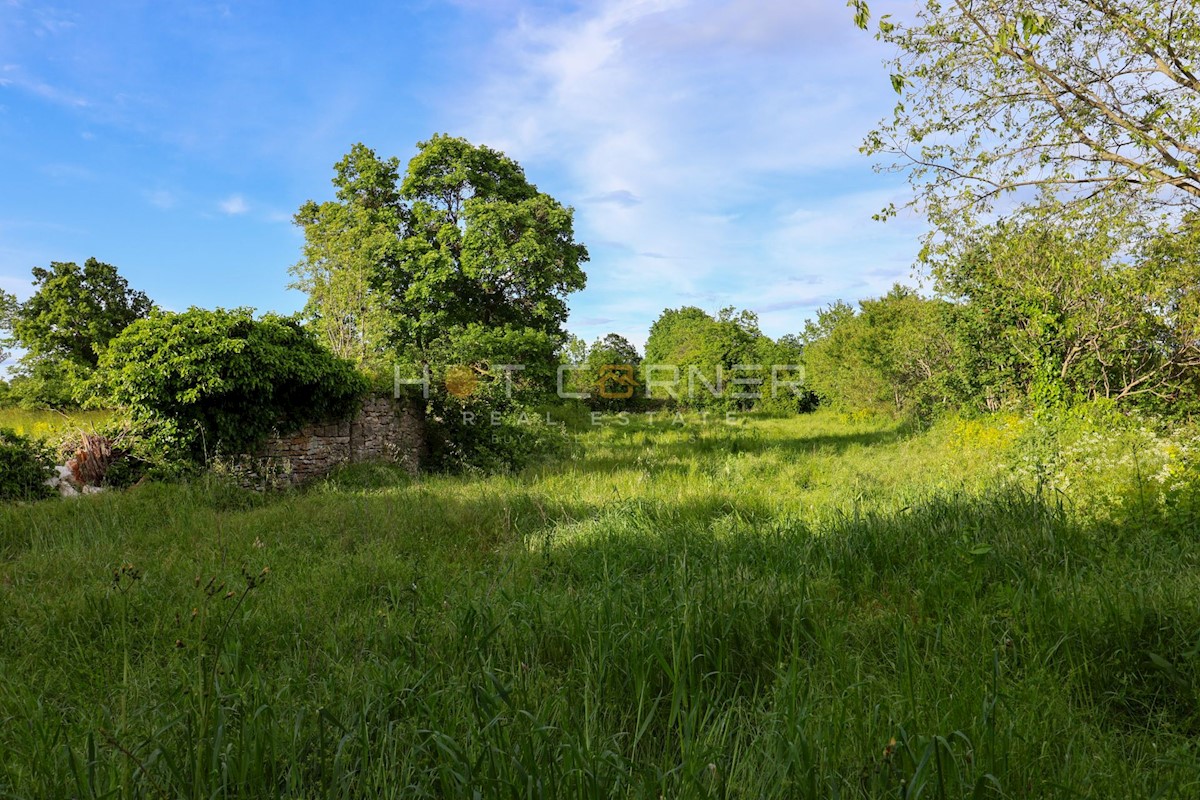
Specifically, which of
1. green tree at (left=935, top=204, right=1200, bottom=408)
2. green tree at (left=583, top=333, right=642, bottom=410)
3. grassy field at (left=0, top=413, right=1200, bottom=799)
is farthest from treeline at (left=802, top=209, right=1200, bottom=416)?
green tree at (left=583, top=333, right=642, bottom=410)

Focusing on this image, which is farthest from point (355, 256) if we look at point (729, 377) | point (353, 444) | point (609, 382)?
point (729, 377)

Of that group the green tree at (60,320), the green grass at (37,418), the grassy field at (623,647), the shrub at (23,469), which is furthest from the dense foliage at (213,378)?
the green tree at (60,320)

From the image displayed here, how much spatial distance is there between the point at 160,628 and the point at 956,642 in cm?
437

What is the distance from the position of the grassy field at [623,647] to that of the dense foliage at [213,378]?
210cm

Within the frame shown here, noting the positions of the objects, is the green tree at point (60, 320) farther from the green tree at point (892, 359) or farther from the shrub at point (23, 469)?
the green tree at point (892, 359)

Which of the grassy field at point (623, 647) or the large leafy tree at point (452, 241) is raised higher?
the large leafy tree at point (452, 241)

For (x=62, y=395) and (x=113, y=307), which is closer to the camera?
(x=62, y=395)

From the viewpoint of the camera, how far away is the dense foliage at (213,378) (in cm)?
821

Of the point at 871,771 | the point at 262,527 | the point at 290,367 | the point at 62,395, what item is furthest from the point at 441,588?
the point at 62,395

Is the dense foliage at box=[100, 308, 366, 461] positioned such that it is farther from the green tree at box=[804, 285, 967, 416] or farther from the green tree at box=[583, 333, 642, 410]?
the green tree at box=[583, 333, 642, 410]

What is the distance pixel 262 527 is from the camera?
593 centimetres

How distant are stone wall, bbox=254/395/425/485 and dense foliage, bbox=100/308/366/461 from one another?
0.31 meters

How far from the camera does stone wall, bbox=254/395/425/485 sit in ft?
30.9

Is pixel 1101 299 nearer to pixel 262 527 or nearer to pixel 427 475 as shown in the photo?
pixel 427 475
